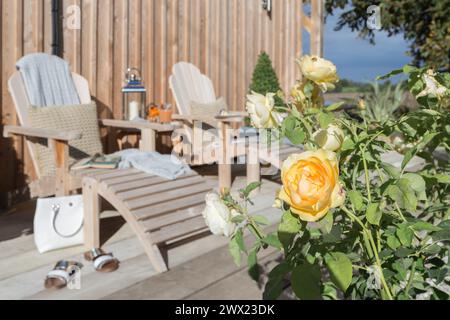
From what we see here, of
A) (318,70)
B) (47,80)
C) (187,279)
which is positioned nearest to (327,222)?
(318,70)

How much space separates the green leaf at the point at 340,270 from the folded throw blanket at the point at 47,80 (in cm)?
323

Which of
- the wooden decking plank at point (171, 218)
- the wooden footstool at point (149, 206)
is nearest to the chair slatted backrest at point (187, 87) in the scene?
the wooden footstool at point (149, 206)

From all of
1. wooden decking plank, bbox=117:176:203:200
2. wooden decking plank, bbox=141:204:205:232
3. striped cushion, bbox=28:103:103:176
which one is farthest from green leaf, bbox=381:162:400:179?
striped cushion, bbox=28:103:103:176

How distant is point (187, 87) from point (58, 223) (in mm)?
2458

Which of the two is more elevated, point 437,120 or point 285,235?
point 437,120

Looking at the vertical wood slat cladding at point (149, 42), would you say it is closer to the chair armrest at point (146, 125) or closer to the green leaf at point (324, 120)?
the chair armrest at point (146, 125)

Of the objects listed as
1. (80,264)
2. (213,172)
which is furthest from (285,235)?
(213,172)

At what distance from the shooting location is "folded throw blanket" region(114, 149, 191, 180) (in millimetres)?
3088

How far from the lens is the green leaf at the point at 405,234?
2.06 ft

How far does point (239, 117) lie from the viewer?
150 inches

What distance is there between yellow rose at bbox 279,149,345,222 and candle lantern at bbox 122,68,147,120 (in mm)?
4070

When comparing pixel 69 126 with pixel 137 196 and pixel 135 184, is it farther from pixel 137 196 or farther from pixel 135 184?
pixel 137 196
